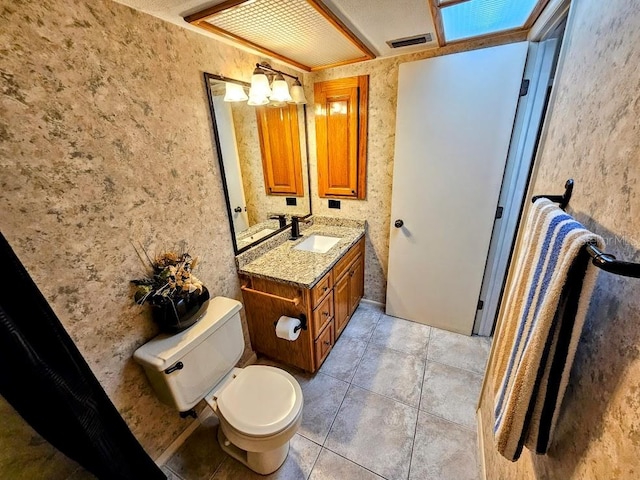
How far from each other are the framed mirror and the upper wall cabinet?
6.9 inches

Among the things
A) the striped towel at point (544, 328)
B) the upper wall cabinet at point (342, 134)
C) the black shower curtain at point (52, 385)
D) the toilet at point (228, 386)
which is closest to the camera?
the striped towel at point (544, 328)

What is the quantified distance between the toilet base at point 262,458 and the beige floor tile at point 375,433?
0.87ft

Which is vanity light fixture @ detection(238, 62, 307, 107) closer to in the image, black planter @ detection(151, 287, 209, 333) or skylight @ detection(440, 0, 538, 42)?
skylight @ detection(440, 0, 538, 42)

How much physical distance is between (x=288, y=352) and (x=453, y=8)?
2.16m

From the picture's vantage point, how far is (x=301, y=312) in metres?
1.59

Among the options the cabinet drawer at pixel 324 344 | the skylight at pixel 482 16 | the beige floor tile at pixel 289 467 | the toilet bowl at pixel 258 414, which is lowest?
the beige floor tile at pixel 289 467

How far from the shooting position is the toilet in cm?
113

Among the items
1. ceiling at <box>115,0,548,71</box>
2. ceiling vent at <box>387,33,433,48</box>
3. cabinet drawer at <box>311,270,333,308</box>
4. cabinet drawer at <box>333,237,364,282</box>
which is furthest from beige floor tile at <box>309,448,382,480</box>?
ceiling vent at <box>387,33,433,48</box>

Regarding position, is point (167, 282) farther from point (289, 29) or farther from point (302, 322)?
point (289, 29)

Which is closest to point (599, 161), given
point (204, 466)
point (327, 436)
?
point (327, 436)

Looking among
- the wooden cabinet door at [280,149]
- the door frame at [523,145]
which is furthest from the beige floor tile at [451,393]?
the wooden cabinet door at [280,149]

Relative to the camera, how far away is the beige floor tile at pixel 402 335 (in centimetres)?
206

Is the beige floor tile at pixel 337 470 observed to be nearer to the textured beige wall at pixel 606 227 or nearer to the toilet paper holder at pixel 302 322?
the toilet paper holder at pixel 302 322

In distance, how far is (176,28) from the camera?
3.85 ft
